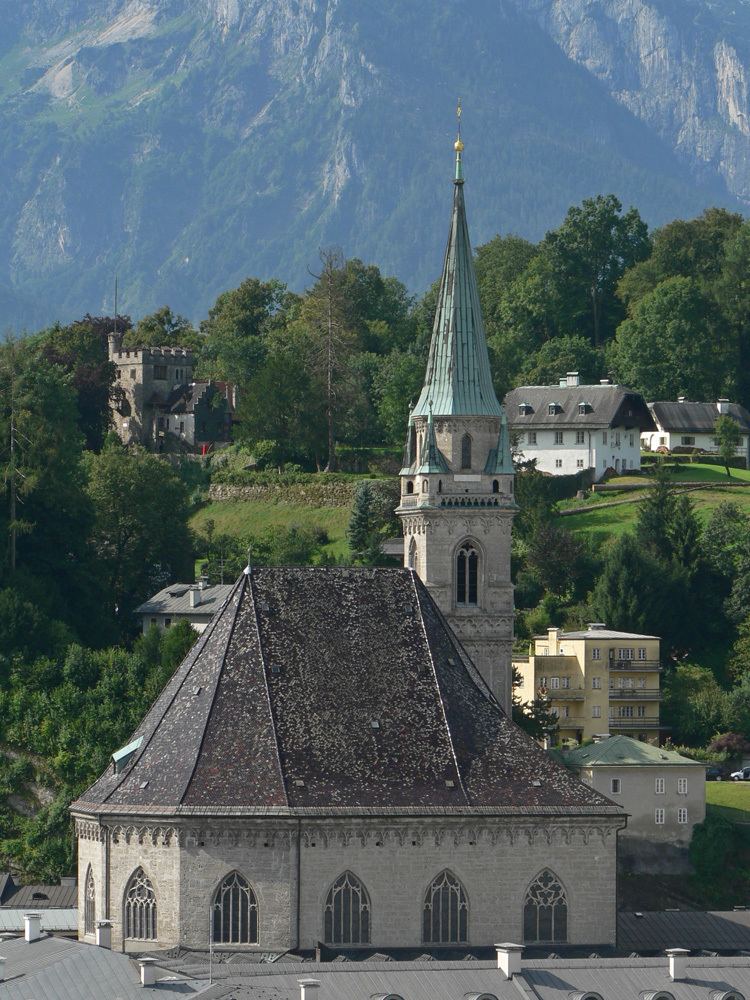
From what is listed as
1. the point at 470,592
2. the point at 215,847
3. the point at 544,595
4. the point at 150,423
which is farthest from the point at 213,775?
the point at 150,423

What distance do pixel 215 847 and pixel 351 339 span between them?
86.4 m

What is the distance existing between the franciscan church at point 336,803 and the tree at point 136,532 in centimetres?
3846

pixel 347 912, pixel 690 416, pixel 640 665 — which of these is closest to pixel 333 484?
pixel 690 416

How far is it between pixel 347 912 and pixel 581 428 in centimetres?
6732

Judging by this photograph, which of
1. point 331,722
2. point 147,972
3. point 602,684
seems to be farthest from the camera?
point 602,684

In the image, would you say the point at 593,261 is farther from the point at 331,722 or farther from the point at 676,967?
the point at 676,967

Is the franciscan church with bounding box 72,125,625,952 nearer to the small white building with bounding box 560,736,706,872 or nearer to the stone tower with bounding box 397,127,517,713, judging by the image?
the stone tower with bounding box 397,127,517,713

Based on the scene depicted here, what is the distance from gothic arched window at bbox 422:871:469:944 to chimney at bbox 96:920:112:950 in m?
7.77

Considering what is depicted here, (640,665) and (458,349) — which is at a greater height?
(458,349)

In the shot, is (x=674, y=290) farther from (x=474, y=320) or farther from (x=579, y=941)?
(x=579, y=941)

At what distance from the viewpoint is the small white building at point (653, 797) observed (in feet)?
313

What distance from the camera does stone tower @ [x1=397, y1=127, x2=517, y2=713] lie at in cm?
8775

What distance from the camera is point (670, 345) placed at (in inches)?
5955

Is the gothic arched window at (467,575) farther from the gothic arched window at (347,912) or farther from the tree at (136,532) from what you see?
the tree at (136,532)
